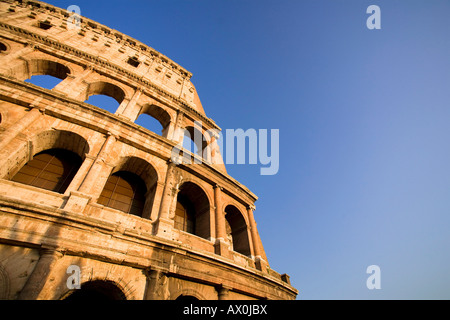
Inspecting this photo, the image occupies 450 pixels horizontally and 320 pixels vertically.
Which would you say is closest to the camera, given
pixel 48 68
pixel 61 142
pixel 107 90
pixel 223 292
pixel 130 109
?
pixel 223 292

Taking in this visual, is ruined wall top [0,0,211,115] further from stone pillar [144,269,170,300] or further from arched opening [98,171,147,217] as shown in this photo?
stone pillar [144,269,170,300]

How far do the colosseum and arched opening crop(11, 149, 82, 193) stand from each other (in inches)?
1.2

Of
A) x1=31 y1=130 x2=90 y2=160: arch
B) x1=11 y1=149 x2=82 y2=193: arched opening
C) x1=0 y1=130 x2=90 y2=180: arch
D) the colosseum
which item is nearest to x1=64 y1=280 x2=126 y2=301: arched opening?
the colosseum

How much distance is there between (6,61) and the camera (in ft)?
28.3

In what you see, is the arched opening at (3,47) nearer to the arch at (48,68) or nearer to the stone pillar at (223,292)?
the arch at (48,68)

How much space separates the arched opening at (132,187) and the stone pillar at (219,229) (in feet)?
9.30

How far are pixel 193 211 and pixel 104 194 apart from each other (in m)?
3.88

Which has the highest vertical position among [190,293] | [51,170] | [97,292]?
[51,170]

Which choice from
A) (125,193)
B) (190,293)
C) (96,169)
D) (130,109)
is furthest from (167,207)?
(130,109)

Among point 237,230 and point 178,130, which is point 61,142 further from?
point 237,230

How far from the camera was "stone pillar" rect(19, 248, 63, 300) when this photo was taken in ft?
14.1

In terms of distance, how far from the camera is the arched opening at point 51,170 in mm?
6844

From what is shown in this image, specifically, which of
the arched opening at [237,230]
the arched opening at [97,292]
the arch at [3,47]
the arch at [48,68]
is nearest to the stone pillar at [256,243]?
the arched opening at [237,230]

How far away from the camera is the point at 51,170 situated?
7.39 metres
